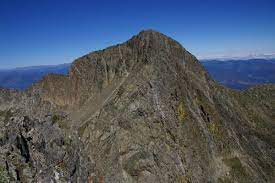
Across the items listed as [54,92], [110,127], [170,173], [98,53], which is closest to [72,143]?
[110,127]

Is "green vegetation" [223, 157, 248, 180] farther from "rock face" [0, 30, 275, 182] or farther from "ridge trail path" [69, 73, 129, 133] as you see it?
"ridge trail path" [69, 73, 129, 133]

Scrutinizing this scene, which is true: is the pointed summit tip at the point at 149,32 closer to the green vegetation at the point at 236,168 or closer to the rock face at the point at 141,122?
the rock face at the point at 141,122

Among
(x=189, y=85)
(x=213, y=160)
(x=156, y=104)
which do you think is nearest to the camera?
(x=156, y=104)

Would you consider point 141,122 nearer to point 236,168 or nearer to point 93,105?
point 93,105

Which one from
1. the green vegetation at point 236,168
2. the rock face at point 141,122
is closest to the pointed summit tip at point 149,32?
the rock face at point 141,122

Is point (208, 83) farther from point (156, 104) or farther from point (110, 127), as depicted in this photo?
point (110, 127)

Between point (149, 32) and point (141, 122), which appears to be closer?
point (141, 122)

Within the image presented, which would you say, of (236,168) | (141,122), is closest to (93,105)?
(141,122)

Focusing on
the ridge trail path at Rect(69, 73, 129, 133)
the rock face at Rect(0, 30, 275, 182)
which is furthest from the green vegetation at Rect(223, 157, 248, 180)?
the ridge trail path at Rect(69, 73, 129, 133)
